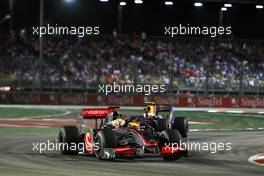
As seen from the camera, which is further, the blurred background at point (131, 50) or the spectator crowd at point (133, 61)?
the blurred background at point (131, 50)

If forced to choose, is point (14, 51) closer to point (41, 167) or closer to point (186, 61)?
point (186, 61)

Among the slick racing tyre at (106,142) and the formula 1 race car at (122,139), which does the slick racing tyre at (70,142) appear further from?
the slick racing tyre at (106,142)

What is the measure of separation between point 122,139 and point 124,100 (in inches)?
1055

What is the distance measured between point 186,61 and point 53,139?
2498 cm

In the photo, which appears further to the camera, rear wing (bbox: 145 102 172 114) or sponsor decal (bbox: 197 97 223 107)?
sponsor decal (bbox: 197 97 223 107)

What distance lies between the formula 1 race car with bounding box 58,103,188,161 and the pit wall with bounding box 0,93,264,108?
79.3 feet

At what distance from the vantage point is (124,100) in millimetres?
41156

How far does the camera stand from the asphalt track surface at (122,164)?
39.5 feet

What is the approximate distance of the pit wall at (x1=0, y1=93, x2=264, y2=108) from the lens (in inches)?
1580

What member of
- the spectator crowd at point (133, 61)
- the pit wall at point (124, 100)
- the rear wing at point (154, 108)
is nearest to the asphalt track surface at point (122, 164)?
the rear wing at point (154, 108)

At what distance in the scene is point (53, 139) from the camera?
65.0 ft

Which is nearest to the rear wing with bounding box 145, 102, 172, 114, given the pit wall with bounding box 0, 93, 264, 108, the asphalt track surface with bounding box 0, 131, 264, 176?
the asphalt track surface with bounding box 0, 131, 264, 176

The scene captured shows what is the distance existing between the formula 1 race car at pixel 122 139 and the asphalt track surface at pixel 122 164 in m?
0.20

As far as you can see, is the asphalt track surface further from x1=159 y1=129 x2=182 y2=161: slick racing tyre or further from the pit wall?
the pit wall
